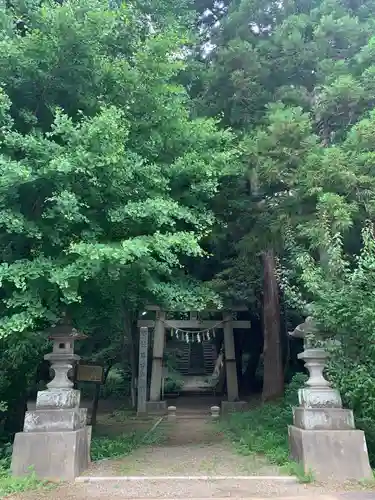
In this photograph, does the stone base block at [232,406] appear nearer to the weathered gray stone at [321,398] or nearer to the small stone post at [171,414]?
the small stone post at [171,414]

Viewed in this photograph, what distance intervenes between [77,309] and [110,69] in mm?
3518

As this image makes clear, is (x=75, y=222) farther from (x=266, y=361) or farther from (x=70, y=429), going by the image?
(x=266, y=361)

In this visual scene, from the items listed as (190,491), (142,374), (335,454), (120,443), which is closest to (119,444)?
(120,443)

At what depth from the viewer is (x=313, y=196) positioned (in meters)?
6.82

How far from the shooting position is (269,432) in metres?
7.86

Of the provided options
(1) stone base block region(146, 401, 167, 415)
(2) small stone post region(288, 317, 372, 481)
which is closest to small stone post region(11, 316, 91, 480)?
(2) small stone post region(288, 317, 372, 481)

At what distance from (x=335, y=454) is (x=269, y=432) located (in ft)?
7.45

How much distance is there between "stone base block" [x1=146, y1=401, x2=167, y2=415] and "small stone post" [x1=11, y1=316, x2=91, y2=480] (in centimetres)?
713

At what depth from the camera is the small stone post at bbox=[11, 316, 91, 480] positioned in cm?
562

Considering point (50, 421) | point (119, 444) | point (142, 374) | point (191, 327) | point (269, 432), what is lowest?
point (119, 444)

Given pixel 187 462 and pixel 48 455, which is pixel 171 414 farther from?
pixel 48 455

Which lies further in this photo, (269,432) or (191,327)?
(191,327)

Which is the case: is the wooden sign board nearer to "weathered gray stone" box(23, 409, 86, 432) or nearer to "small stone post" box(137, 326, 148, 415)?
"weathered gray stone" box(23, 409, 86, 432)

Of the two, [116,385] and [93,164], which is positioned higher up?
[93,164]
